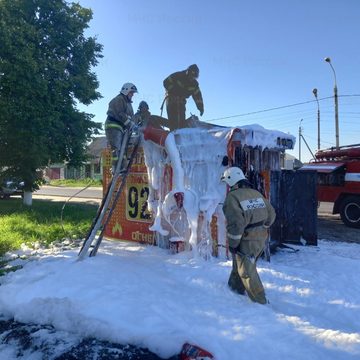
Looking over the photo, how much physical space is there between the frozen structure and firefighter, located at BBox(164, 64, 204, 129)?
1448 mm

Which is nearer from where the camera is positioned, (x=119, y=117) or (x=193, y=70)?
(x=119, y=117)

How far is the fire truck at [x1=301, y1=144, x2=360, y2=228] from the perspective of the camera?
11648 mm

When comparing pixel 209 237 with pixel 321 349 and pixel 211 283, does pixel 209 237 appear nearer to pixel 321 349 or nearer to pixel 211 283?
pixel 211 283

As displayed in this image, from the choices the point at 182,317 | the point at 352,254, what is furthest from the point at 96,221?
the point at 352,254

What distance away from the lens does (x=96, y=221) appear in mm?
6699

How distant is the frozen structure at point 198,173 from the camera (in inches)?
247

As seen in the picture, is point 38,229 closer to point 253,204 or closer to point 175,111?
point 175,111

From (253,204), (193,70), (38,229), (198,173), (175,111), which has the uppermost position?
(193,70)

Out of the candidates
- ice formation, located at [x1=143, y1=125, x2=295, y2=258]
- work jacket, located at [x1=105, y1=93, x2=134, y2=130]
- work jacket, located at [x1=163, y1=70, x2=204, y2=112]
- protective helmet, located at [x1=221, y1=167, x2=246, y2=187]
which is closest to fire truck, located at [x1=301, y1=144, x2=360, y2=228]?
work jacket, located at [x1=163, y1=70, x2=204, y2=112]

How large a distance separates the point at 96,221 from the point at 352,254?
4726 mm

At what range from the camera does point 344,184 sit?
11898 millimetres

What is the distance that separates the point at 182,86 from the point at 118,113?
2092 millimetres

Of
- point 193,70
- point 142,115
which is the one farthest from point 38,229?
point 193,70

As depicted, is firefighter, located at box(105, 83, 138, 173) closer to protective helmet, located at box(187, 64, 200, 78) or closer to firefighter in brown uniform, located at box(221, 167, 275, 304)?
protective helmet, located at box(187, 64, 200, 78)
